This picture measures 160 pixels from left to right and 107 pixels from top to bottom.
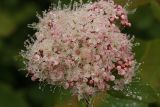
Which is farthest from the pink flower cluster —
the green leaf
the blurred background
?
the green leaf

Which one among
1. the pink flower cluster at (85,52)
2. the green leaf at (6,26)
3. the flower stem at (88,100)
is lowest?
the flower stem at (88,100)

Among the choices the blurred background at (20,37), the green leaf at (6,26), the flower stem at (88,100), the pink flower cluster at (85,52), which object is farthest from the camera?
the green leaf at (6,26)

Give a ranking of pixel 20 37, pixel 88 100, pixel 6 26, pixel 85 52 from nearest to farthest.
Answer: pixel 85 52 → pixel 88 100 → pixel 6 26 → pixel 20 37

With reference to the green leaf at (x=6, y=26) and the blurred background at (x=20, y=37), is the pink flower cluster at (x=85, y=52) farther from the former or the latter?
the green leaf at (x=6, y=26)

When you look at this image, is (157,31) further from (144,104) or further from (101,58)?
(101,58)

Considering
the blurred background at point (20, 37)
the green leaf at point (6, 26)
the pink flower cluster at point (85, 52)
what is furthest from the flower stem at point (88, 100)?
the green leaf at point (6, 26)

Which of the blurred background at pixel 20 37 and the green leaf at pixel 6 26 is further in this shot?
the green leaf at pixel 6 26

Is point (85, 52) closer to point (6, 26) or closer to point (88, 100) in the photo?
point (88, 100)

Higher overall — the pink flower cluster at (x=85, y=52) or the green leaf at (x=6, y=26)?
the green leaf at (x=6, y=26)

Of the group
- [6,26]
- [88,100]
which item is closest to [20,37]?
[6,26]
